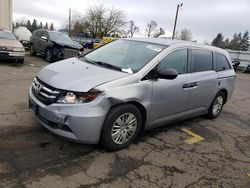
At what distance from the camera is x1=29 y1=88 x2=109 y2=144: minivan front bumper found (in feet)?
10.3

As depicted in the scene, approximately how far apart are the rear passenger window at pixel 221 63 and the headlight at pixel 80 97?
3251 millimetres

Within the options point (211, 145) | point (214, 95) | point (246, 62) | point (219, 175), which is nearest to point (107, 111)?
point (219, 175)

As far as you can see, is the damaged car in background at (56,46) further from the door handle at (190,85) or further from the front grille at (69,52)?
the door handle at (190,85)

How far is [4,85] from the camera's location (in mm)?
6734

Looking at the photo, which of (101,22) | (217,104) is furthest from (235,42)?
(217,104)

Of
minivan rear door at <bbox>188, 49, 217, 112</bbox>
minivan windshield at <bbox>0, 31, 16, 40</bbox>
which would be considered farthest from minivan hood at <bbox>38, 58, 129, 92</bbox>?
minivan windshield at <bbox>0, 31, 16, 40</bbox>

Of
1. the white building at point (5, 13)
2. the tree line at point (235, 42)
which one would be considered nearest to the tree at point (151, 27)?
the tree line at point (235, 42)

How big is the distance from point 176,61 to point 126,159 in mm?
1915

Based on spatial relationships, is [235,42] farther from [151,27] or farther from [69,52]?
[69,52]

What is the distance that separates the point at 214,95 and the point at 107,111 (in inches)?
117

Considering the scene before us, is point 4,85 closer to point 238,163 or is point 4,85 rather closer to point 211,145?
point 211,145

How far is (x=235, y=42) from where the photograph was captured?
240 feet

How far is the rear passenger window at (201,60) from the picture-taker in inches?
184

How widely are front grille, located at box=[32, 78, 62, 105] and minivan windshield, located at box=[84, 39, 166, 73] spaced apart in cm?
104
